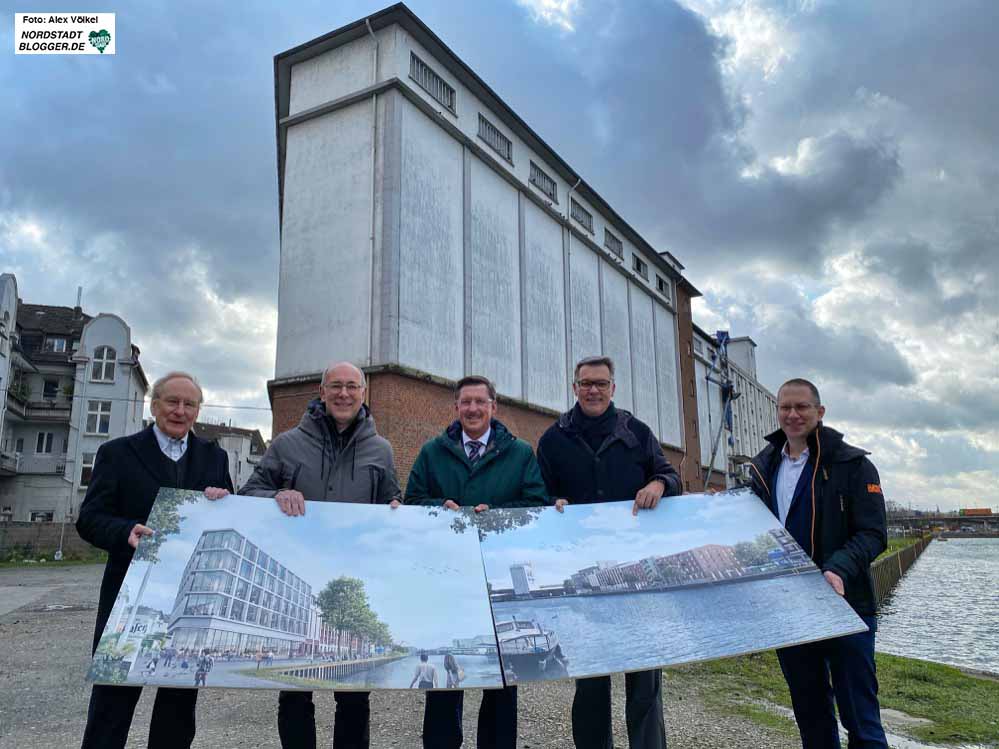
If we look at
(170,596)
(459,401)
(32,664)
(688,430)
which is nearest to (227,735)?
(170,596)

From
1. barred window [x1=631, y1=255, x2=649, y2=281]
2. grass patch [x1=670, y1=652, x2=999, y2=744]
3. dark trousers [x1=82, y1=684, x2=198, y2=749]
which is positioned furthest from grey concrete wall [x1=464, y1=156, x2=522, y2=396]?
dark trousers [x1=82, y1=684, x2=198, y2=749]

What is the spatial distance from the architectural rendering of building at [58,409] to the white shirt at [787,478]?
125 ft

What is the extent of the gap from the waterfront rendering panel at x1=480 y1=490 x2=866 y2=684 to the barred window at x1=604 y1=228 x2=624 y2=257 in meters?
27.4

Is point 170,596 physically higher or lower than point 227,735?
higher

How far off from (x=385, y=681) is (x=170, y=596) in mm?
1094

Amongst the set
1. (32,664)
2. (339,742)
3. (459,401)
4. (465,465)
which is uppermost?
(459,401)

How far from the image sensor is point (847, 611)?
10.5 ft

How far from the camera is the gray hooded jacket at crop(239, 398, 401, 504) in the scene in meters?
3.69

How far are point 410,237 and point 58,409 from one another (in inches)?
1166

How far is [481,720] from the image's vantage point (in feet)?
11.4

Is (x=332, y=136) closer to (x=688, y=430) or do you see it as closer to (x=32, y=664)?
(x=32, y=664)

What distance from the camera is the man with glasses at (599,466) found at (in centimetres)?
375

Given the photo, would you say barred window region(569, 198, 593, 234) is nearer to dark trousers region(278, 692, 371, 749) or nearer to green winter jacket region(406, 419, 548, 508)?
green winter jacket region(406, 419, 548, 508)

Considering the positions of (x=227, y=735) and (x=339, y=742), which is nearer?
(x=339, y=742)
